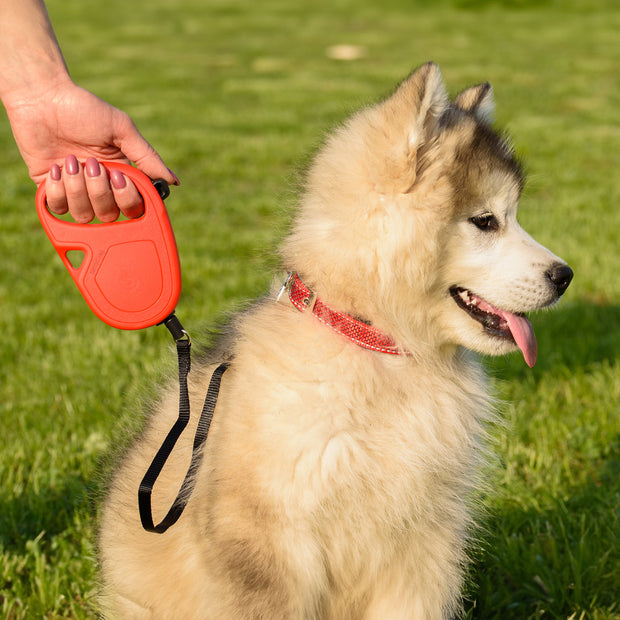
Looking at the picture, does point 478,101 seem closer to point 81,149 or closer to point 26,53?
point 81,149

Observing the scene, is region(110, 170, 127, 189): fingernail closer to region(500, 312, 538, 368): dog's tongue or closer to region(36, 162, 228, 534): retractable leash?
region(36, 162, 228, 534): retractable leash

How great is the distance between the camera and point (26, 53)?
229cm

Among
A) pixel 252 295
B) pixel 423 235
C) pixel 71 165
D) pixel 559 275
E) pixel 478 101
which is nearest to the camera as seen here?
pixel 71 165

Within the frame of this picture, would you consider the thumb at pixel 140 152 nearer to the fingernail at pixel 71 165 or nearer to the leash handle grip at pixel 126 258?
the leash handle grip at pixel 126 258

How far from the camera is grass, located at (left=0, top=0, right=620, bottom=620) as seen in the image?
112 inches

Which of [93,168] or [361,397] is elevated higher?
[93,168]

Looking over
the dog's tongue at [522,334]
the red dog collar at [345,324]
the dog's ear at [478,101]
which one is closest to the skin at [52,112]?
the red dog collar at [345,324]

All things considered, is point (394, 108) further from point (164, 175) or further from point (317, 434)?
point (317, 434)

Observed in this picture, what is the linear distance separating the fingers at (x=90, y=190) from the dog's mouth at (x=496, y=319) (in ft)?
3.46

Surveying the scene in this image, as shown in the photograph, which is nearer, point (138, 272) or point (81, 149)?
point (138, 272)

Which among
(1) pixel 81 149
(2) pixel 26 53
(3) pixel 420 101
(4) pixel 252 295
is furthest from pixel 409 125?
(4) pixel 252 295

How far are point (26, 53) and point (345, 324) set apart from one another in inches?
52.0

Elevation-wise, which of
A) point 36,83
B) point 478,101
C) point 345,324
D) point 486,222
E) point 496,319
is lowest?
point 496,319

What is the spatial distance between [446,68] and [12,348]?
1755cm
